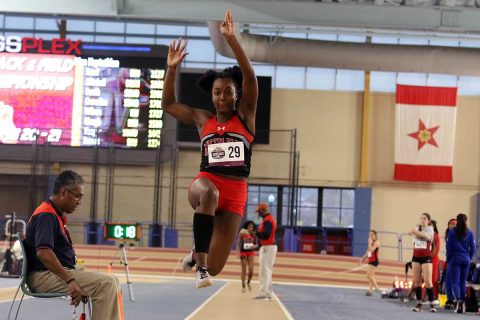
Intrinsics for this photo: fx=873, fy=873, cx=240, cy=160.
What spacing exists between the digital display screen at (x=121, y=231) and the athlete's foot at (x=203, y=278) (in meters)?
7.46

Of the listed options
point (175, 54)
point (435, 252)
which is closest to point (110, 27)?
point (435, 252)

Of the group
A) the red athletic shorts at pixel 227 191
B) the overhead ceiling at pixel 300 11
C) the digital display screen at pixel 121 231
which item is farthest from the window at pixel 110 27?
the red athletic shorts at pixel 227 191

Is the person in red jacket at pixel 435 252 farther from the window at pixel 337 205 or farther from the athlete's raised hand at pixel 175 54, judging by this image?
the window at pixel 337 205

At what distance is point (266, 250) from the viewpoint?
1581 centimetres

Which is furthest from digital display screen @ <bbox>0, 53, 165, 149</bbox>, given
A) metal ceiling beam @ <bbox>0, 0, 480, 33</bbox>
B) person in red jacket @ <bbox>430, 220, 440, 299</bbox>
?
person in red jacket @ <bbox>430, 220, 440, 299</bbox>

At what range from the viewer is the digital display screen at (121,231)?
12828 mm

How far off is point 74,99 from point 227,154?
1994 centimetres

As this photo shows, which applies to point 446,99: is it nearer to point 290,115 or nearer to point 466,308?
point 290,115

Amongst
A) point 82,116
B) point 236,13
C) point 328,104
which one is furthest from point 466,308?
point 328,104

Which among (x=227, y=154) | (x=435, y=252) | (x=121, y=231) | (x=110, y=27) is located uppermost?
(x=110, y=27)

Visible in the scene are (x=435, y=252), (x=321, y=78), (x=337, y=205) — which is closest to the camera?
(x=435, y=252)

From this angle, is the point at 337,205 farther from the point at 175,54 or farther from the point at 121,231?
the point at 175,54

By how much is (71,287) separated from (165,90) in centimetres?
158

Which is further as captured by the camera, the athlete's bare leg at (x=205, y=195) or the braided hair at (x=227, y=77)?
the braided hair at (x=227, y=77)
